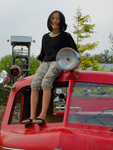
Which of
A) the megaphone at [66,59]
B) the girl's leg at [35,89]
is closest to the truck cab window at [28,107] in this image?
the girl's leg at [35,89]

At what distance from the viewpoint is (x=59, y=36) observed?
4586 millimetres

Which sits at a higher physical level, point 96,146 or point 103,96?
point 103,96

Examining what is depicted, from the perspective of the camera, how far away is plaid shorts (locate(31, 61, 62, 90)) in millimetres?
4227

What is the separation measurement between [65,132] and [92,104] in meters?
0.85

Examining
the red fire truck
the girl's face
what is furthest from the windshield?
the girl's face

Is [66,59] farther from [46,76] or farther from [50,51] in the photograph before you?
[50,51]

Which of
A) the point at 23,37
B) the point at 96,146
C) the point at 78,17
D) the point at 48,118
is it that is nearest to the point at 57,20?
the point at 48,118

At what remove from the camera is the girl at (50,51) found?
4.32 metres

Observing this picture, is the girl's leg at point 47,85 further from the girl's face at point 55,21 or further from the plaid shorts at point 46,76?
the girl's face at point 55,21

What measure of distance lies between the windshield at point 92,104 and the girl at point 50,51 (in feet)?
1.16

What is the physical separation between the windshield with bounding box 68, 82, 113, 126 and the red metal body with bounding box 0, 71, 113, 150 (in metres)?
0.02

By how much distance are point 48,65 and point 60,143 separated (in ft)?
5.03

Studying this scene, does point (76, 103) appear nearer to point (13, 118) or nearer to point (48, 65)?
point (48, 65)

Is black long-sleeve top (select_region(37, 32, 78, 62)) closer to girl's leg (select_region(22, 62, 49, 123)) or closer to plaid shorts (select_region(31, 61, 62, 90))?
plaid shorts (select_region(31, 61, 62, 90))
